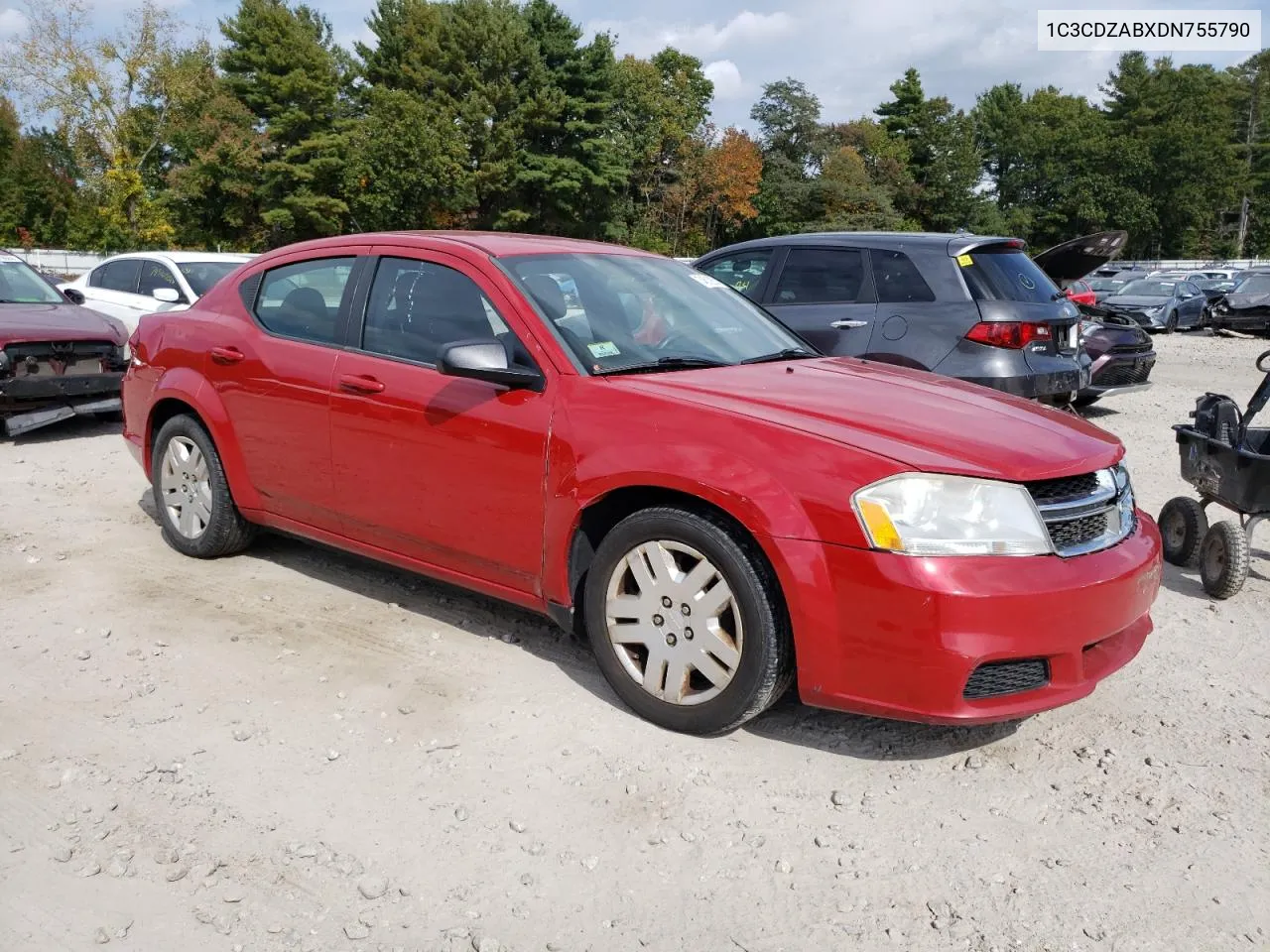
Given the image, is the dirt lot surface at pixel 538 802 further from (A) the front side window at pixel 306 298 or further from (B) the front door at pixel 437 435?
(A) the front side window at pixel 306 298

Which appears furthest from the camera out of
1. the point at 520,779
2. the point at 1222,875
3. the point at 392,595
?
the point at 392,595

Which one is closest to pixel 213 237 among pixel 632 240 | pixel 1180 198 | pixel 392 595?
pixel 632 240

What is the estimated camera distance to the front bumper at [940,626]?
3086 millimetres

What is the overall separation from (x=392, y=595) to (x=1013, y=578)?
9.63 ft

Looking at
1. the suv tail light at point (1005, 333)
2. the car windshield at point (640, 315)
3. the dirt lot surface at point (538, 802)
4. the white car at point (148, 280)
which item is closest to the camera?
the dirt lot surface at point (538, 802)

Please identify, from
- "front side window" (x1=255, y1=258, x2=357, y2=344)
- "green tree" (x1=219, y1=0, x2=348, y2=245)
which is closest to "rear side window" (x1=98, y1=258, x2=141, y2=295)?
"front side window" (x1=255, y1=258, x2=357, y2=344)

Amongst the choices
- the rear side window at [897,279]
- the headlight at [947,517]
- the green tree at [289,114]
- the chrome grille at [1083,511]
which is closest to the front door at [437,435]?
the headlight at [947,517]

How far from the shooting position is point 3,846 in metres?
2.91

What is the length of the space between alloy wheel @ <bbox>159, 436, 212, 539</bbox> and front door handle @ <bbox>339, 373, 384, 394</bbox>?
3.92 ft

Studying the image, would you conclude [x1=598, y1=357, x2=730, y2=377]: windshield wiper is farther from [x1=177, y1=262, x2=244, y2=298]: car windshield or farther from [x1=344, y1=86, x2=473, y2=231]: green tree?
[x1=344, y1=86, x2=473, y2=231]: green tree

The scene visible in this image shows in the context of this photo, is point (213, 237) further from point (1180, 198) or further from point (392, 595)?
point (1180, 198)

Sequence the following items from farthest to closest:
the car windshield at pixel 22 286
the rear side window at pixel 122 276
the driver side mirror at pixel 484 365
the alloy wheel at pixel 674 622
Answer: the rear side window at pixel 122 276 < the car windshield at pixel 22 286 < the driver side mirror at pixel 484 365 < the alloy wheel at pixel 674 622

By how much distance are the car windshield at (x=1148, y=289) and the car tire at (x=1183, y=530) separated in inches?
881

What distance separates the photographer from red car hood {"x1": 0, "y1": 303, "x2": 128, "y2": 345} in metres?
8.59
